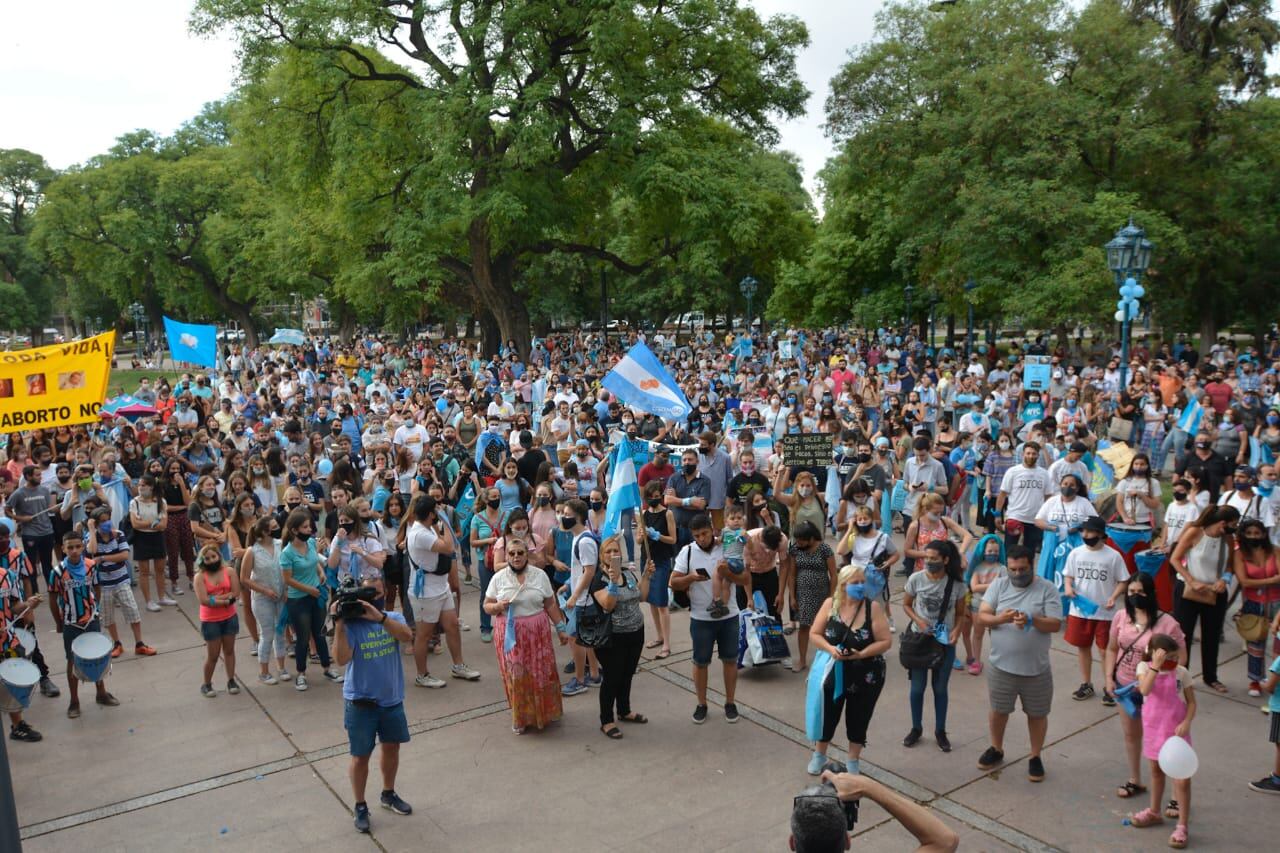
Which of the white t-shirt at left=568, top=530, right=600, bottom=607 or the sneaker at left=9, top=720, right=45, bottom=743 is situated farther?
the sneaker at left=9, top=720, right=45, bottom=743

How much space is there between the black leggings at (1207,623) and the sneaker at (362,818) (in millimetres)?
6003

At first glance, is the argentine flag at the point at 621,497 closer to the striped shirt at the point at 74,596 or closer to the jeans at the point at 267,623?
the jeans at the point at 267,623

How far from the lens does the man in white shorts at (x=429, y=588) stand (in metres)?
7.81

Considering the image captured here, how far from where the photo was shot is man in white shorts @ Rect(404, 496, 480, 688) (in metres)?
7.81

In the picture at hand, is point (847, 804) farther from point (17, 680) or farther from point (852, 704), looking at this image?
point (17, 680)

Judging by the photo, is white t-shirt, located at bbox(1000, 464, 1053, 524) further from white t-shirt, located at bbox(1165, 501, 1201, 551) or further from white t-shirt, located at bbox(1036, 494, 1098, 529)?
white t-shirt, located at bbox(1165, 501, 1201, 551)

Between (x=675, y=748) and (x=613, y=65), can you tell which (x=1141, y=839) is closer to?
(x=675, y=748)

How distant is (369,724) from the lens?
574cm

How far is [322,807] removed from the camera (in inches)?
240

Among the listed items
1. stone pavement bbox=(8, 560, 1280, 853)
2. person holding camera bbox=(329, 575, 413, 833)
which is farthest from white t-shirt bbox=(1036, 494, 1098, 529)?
person holding camera bbox=(329, 575, 413, 833)

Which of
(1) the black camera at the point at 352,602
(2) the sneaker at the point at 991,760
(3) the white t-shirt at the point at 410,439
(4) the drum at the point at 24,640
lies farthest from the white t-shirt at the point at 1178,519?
(3) the white t-shirt at the point at 410,439

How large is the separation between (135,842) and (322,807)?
107 cm

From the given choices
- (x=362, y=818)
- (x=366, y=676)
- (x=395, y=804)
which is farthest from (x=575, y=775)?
(x=366, y=676)

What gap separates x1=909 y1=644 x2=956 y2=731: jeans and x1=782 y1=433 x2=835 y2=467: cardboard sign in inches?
179
